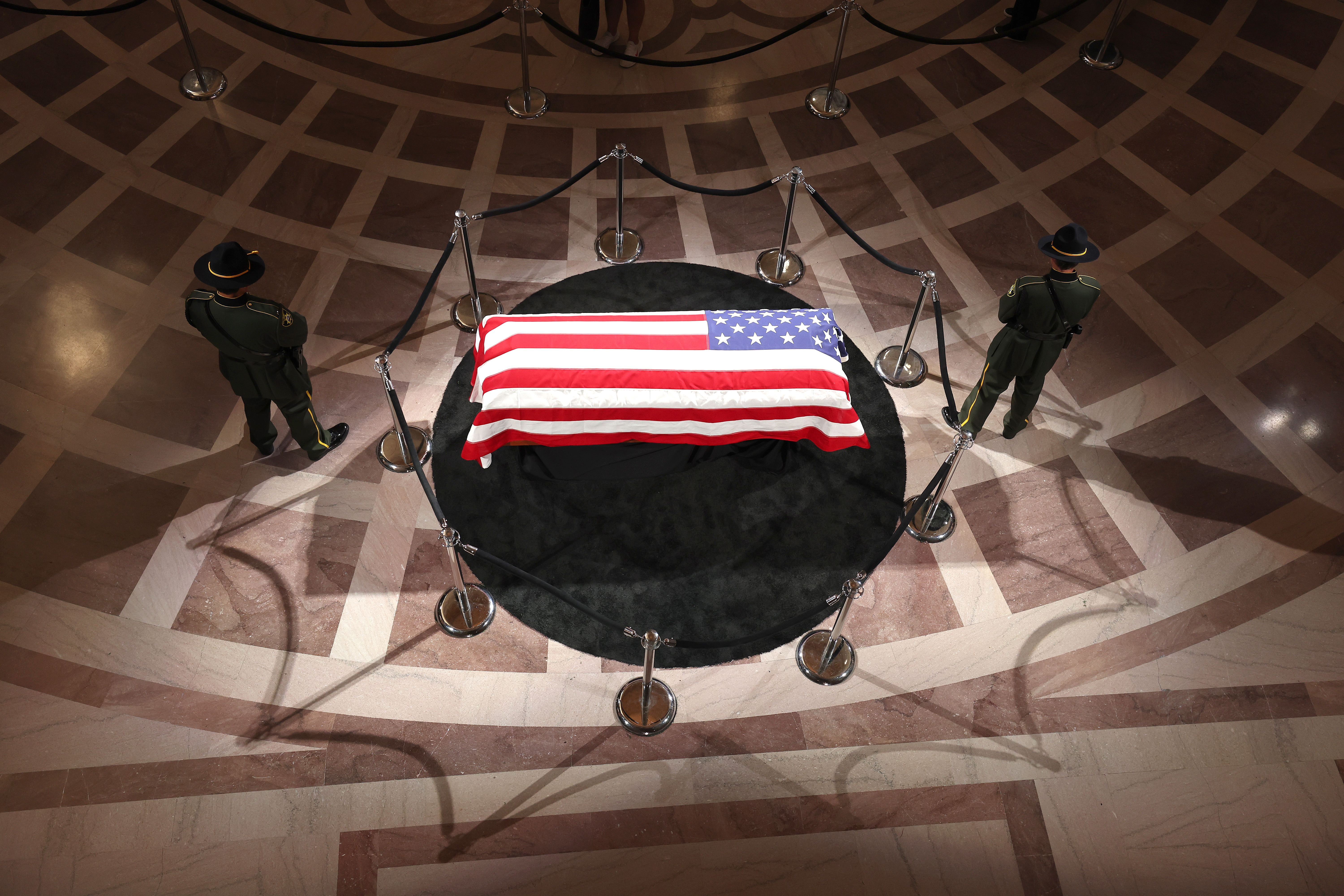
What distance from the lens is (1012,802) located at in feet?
13.9

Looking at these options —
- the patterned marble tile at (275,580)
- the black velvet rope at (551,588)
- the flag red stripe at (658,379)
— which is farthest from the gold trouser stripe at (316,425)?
the black velvet rope at (551,588)

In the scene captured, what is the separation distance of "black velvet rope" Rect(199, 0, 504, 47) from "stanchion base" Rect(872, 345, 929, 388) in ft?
11.7

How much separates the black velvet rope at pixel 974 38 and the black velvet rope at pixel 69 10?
5.85 m

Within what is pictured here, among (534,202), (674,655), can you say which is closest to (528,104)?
(534,202)

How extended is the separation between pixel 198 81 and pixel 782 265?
487cm

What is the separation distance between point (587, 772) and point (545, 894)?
0.56 meters

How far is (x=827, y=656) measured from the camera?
457cm

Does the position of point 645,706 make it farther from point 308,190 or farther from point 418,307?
point 308,190

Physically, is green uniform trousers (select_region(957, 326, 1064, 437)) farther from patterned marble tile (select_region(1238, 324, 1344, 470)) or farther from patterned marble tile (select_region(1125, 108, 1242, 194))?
patterned marble tile (select_region(1125, 108, 1242, 194))

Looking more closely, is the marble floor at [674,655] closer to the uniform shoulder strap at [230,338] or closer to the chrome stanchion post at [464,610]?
the chrome stanchion post at [464,610]

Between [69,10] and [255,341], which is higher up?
[69,10]

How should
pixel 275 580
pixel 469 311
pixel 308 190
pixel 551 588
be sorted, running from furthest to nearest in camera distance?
pixel 308 190
pixel 469 311
pixel 275 580
pixel 551 588

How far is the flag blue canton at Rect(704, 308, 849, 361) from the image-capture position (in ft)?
15.4

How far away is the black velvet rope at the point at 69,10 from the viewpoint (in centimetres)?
702
